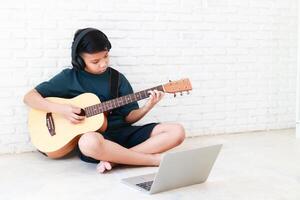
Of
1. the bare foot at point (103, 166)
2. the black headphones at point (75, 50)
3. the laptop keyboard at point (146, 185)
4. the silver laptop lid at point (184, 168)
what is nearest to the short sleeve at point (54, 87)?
the black headphones at point (75, 50)

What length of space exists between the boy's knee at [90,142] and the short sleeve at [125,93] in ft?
1.21

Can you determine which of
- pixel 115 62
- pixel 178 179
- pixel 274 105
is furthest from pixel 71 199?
pixel 274 105

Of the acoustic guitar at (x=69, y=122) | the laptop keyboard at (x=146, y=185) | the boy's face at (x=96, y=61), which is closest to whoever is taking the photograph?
the laptop keyboard at (x=146, y=185)

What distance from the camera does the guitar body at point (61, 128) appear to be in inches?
98.7

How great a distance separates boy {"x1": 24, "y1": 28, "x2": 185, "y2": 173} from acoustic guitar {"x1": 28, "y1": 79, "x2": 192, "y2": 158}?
43mm

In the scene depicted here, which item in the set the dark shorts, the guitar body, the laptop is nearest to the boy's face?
the guitar body

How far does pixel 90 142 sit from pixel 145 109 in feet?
1.28

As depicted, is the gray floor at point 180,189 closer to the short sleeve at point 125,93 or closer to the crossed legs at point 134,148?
the crossed legs at point 134,148

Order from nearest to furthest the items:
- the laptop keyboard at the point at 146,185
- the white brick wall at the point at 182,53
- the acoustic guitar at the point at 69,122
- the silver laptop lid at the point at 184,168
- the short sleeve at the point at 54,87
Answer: the silver laptop lid at the point at 184,168 → the laptop keyboard at the point at 146,185 → the acoustic guitar at the point at 69,122 → the short sleeve at the point at 54,87 → the white brick wall at the point at 182,53

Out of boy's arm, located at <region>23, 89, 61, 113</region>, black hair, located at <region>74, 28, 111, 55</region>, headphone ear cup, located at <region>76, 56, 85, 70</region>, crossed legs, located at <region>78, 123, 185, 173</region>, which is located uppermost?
black hair, located at <region>74, 28, 111, 55</region>

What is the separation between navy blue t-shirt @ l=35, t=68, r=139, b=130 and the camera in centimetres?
270

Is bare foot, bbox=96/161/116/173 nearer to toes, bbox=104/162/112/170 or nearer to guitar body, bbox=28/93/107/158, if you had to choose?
toes, bbox=104/162/112/170

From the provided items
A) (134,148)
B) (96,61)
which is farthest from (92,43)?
(134,148)

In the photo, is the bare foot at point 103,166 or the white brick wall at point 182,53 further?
the white brick wall at point 182,53
